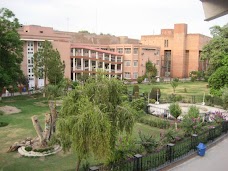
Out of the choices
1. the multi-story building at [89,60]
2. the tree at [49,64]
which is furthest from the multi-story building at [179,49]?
the tree at [49,64]

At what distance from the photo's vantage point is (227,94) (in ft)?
68.9

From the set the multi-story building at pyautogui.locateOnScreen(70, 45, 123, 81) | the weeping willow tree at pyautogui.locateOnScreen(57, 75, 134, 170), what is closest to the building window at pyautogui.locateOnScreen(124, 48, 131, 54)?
the multi-story building at pyautogui.locateOnScreen(70, 45, 123, 81)

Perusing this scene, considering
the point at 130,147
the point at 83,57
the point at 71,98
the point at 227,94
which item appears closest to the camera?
the point at 71,98

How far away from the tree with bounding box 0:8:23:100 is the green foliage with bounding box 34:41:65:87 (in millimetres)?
4721

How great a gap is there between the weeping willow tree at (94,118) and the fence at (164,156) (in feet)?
4.09

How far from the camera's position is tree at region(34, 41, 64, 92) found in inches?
1177

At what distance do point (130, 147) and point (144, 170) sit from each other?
1.13 metres

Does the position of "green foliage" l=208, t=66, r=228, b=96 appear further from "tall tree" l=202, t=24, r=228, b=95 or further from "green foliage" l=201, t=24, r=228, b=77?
"green foliage" l=201, t=24, r=228, b=77

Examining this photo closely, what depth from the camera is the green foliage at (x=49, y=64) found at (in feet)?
98.1

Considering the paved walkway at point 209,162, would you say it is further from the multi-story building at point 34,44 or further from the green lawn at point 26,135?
the multi-story building at point 34,44

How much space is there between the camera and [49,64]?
2995cm

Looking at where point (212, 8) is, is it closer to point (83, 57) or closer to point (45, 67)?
point (45, 67)

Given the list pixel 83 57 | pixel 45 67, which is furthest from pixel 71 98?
pixel 83 57

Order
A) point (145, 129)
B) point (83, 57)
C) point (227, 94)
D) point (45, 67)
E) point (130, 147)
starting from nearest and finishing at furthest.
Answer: point (130, 147) → point (145, 129) → point (227, 94) → point (45, 67) → point (83, 57)
